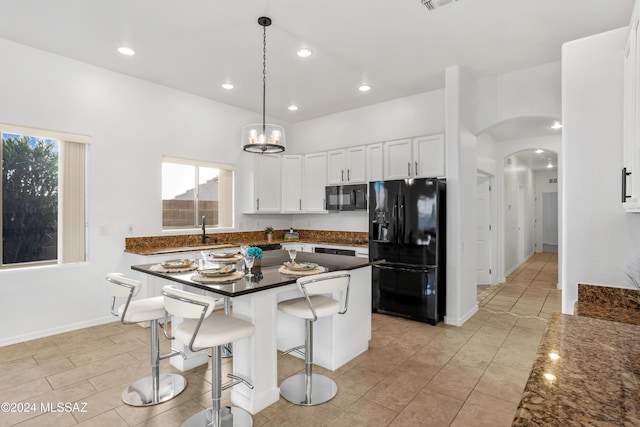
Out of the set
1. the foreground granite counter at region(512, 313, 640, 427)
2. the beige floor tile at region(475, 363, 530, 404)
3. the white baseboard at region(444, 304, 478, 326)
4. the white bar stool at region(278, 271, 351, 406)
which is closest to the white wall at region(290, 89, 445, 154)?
the white baseboard at region(444, 304, 478, 326)

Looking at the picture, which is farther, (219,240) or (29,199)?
(219,240)

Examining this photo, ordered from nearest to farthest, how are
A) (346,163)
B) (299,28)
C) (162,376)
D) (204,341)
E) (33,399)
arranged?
(204,341) < (33,399) < (162,376) < (299,28) < (346,163)

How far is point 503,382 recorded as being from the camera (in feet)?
9.15

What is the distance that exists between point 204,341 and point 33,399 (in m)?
1.67

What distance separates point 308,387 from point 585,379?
197cm

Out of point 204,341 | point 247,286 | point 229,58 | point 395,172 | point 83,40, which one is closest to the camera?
point 204,341

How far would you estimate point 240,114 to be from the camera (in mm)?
5734

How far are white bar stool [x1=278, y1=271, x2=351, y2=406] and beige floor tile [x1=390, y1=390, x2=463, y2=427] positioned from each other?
54 cm

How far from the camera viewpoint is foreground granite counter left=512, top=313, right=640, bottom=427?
31.3 inches

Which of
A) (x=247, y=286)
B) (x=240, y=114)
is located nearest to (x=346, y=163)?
(x=240, y=114)

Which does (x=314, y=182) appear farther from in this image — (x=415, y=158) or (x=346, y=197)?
(x=415, y=158)

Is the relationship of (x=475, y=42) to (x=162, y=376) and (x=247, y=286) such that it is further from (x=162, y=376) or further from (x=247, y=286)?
(x=162, y=376)

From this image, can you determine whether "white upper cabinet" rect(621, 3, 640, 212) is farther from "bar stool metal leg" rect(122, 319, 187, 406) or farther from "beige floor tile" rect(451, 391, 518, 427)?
"bar stool metal leg" rect(122, 319, 187, 406)

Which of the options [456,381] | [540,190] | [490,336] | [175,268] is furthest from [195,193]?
[540,190]
